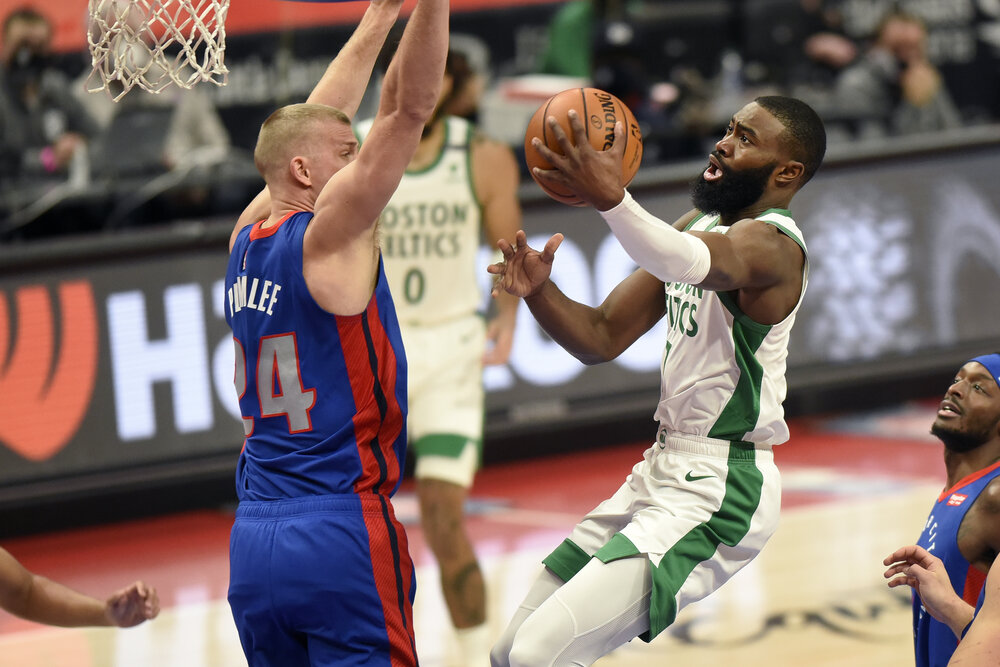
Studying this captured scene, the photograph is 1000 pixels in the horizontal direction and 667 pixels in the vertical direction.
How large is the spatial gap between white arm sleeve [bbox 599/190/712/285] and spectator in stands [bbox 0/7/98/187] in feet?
20.4

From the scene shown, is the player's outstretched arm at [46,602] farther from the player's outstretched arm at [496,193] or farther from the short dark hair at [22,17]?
the short dark hair at [22,17]

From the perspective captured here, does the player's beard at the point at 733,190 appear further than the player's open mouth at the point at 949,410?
No

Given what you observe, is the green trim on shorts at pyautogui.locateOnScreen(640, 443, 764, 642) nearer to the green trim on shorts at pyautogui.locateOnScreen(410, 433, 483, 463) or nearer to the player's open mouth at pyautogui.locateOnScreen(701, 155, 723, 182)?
the player's open mouth at pyautogui.locateOnScreen(701, 155, 723, 182)

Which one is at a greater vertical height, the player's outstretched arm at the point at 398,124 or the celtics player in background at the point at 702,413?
the player's outstretched arm at the point at 398,124

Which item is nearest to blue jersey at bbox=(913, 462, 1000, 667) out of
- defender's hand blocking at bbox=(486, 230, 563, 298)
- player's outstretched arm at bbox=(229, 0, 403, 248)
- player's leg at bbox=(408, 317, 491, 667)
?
defender's hand blocking at bbox=(486, 230, 563, 298)

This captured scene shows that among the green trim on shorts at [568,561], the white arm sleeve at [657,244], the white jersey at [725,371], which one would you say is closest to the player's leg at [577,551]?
the green trim on shorts at [568,561]

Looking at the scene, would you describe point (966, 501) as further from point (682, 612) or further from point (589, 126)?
point (682, 612)

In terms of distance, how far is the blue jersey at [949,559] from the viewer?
13.7 feet

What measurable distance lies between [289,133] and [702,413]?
1.44 metres

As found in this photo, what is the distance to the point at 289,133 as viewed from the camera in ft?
12.9

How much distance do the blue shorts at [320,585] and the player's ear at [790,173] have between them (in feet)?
4.94

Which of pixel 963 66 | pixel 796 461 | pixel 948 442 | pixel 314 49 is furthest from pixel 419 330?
pixel 963 66

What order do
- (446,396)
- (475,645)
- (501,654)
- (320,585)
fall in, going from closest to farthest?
(320,585) < (501,654) < (475,645) < (446,396)

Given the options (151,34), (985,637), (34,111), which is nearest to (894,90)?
(34,111)
